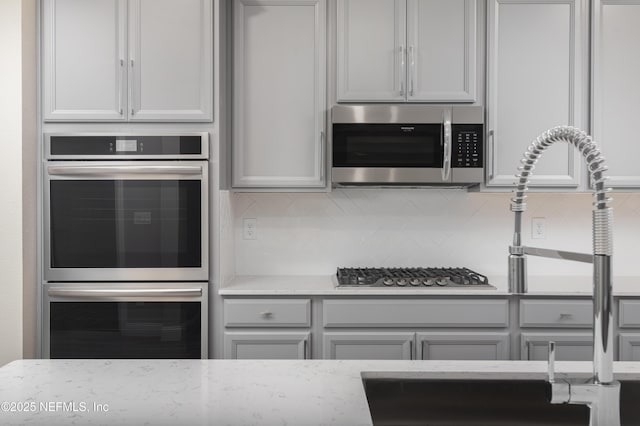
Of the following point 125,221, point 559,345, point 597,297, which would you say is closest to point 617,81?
point 559,345

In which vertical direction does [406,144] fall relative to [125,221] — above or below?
above

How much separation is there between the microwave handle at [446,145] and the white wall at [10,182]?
2190 millimetres

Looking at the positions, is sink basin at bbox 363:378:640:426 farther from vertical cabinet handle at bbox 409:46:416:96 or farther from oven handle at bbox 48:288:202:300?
vertical cabinet handle at bbox 409:46:416:96

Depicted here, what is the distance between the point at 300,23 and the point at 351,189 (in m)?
1.04

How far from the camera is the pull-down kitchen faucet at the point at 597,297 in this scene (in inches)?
25.5

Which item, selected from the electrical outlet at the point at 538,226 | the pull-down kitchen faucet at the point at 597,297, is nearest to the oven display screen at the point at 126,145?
the pull-down kitchen faucet at the point at 597,297

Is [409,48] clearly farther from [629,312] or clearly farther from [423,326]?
[629,312]

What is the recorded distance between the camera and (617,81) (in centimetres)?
258

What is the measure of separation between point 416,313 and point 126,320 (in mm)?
1497

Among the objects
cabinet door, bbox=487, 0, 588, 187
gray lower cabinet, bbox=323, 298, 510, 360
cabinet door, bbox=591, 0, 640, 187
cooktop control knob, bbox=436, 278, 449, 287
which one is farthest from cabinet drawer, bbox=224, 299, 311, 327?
cabinet door, bbox=591, 0, 640, 187

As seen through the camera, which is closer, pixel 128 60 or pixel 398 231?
pixel 128 60

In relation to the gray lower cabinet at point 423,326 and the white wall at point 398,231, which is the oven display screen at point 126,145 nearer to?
the white wall at point 398,231

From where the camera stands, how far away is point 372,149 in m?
2.56

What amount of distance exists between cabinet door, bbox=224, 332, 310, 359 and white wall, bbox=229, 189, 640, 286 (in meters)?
0.63
